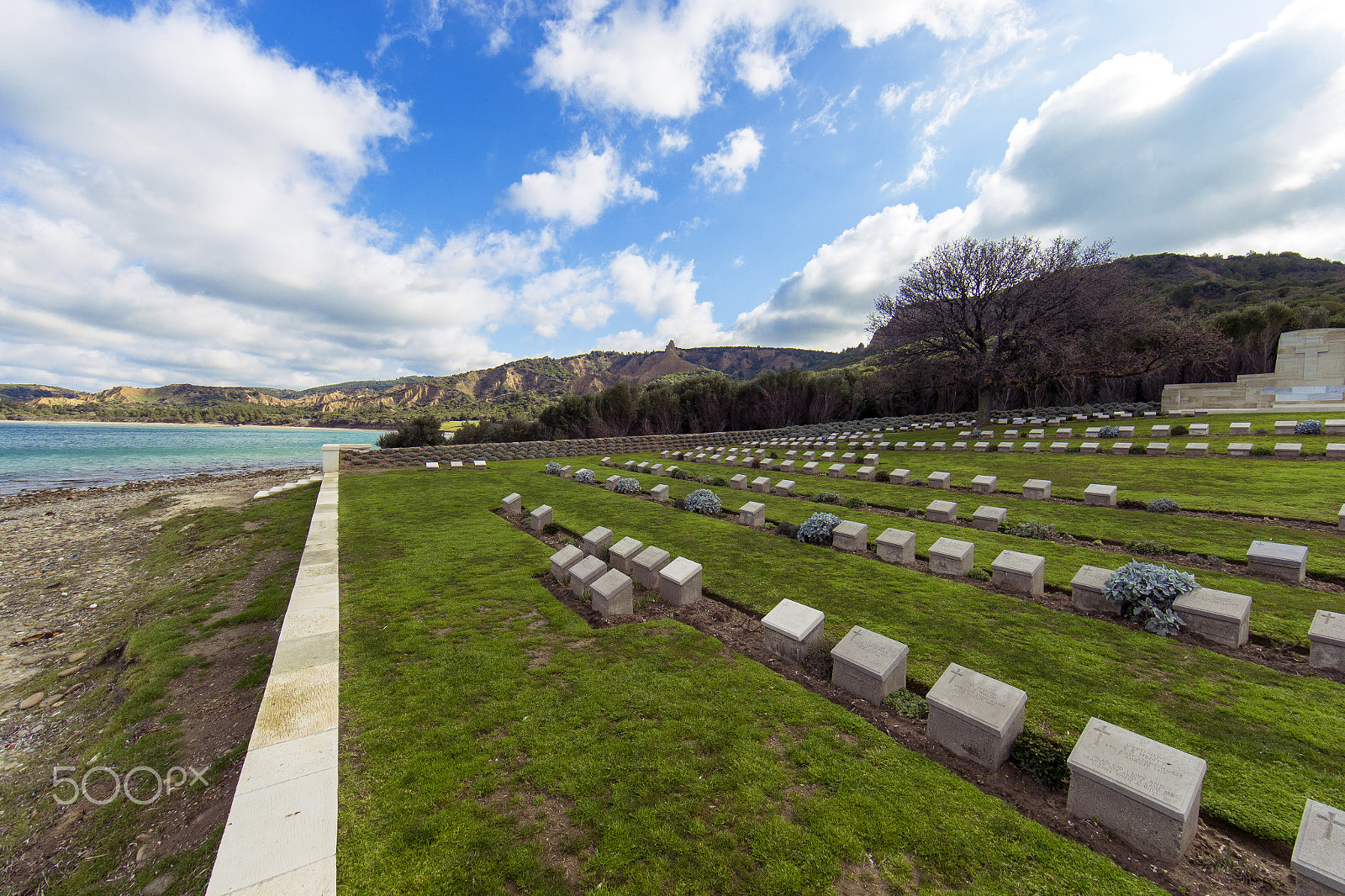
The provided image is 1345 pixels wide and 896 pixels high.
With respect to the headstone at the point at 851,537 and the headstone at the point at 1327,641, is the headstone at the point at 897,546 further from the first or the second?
the headstone at the point at 1327,641

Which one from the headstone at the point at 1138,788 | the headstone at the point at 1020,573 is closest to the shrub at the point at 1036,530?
the headstone at the point at 1020,573

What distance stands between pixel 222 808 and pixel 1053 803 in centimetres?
565

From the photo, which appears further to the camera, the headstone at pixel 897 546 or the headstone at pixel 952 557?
the headstone at pixel 897 546

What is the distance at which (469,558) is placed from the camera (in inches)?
307

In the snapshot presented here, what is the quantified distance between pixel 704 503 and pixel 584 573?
494cm

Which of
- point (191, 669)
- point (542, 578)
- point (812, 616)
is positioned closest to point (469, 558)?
point (542, 578)

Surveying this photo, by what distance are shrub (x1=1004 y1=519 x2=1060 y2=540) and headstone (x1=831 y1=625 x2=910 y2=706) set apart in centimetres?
597

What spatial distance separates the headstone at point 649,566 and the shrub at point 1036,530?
6.74 meters

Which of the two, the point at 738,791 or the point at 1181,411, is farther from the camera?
the point at 1181,411

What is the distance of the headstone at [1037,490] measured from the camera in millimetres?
10727

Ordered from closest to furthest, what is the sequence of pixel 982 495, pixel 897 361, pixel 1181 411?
pixel 982 495 < pixel 1181 411 < pixel 897 361

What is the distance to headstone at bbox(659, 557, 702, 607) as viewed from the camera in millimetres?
5965

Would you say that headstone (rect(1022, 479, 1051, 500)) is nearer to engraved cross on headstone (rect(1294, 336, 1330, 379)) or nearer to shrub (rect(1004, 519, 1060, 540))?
shrub (rect(1004, 519, 1060, 540))

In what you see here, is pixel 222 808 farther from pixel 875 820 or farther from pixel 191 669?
pixel 875 820
